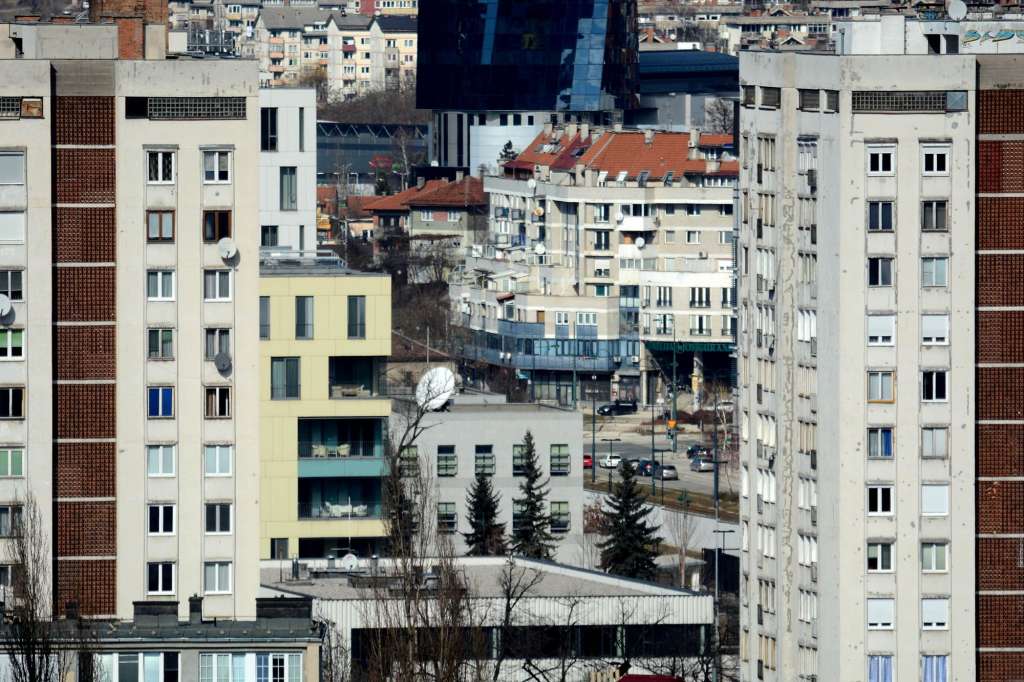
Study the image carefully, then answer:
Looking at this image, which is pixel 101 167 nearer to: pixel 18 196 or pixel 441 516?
pixel 18 196

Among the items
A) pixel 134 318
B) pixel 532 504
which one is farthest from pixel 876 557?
pixel 532 504

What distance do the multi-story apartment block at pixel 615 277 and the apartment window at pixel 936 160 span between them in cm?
8905

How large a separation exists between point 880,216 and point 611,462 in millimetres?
67562

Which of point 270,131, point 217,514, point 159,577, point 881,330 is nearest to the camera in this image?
point 159,577

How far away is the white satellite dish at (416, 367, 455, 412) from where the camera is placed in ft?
335

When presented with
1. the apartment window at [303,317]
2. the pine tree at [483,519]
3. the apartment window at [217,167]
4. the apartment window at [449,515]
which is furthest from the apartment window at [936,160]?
the apartment window at [449,515]

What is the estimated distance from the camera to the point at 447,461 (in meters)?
105

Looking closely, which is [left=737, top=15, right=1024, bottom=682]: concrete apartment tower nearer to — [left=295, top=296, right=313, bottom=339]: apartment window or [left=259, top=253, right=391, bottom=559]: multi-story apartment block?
[left=259, top=253, right=391, bottom=559]: multi-story apartment block

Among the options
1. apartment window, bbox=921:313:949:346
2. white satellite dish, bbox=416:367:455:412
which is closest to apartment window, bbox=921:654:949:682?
apartment window, bbox=921:313:949:346

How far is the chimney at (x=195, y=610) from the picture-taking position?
224ft

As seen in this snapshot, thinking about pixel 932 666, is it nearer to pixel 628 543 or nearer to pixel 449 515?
pixel 628 543

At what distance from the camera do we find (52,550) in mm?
69688

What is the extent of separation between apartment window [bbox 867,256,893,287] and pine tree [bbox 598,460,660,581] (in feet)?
99.2

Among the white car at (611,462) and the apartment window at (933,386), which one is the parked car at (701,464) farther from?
the apartment window at (933,386)
